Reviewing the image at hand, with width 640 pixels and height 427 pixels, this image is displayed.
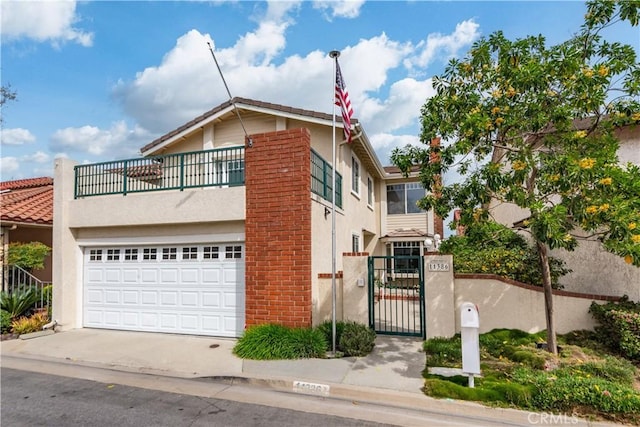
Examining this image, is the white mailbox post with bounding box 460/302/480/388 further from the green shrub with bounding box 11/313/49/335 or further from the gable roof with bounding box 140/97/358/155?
the green shrub with bounding box 11/313/49/335

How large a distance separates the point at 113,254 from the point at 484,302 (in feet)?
34.0

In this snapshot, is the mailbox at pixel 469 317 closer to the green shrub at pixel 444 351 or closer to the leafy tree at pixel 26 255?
the green shrub at pixel 444 351

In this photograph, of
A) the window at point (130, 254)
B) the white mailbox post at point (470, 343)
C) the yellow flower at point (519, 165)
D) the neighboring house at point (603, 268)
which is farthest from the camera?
the window at point (130, 254)

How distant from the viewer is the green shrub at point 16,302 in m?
10.4

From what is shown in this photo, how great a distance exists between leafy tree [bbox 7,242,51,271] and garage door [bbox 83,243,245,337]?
1782 millimetres

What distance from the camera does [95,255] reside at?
10969mm

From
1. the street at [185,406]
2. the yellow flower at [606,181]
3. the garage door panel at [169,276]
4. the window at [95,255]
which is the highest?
the yellow flower at [606,181]

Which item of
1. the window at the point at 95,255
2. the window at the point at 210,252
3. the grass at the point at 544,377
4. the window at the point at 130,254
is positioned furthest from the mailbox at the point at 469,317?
the window at the point at 95,255

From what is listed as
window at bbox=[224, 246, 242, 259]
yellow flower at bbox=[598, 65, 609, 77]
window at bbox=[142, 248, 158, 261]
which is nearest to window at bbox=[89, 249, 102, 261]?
window at bbox=[142, 248, 158, 261]

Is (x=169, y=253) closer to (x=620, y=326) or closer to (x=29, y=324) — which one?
(x=29, y=324)

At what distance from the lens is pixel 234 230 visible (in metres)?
9.34

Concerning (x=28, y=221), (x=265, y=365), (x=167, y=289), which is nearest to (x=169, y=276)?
(x=167, y=289)

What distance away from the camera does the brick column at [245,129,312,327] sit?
27.0 ft

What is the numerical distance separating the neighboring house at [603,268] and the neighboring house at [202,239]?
4631 millimetres
